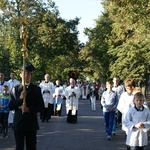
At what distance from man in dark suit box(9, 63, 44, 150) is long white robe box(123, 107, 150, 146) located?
1.83 metres

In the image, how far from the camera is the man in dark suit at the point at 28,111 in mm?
6832

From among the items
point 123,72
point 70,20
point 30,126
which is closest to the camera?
point 30,126

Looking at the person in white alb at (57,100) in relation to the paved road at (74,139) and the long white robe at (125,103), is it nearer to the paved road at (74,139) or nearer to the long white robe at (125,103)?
the paved road at (74,139)

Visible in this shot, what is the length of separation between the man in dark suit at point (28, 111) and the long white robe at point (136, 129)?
6.00 ft

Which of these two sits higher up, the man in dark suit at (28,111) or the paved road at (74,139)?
the man in dark suit at (28,111)

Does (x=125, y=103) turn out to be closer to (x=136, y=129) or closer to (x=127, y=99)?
(x=127, y=99)

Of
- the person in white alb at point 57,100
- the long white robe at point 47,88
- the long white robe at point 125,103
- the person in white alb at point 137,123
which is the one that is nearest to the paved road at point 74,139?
the long white robe at point 125,103

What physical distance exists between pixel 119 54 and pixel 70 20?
73.8 ft

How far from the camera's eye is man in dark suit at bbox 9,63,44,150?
22.4ft

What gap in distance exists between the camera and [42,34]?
4700cm

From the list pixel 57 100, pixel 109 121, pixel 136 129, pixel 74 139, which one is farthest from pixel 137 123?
pixel 57 100

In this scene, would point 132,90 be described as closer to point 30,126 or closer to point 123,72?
point 30,126

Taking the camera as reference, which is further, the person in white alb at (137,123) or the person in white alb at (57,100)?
the person in white alb at (57,100)

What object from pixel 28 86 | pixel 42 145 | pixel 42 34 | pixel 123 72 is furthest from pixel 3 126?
pixel 42 34
